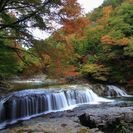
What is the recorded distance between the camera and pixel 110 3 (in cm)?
4528

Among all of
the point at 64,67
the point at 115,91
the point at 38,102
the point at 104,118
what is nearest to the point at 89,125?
the point at 104,118

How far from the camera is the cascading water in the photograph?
14.7m

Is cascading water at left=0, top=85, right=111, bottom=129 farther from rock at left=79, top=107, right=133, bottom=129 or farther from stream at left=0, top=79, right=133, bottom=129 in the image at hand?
rock at left=79, top=107, right=133, bottom=129

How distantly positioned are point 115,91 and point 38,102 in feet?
27.5

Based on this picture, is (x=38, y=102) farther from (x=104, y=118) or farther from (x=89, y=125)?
(x=89, y=125)

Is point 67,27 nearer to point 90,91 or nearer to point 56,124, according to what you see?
point 56,124

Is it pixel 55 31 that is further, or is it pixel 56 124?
pixel 56 124

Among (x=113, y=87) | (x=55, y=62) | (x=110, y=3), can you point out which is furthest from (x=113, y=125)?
(x=110, y=3)

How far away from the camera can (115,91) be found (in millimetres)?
22578

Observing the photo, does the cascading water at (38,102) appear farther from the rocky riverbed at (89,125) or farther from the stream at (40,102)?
the rocky riverbed at (89,125)

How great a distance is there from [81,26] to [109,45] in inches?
649

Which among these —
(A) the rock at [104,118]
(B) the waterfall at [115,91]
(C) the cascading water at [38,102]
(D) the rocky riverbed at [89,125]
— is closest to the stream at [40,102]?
(C) the cascading water at [38,102]

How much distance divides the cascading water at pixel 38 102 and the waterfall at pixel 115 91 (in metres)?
2.53

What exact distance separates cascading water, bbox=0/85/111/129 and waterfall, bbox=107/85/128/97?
8.31 ft
